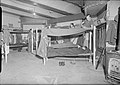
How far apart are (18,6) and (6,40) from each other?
131 inches

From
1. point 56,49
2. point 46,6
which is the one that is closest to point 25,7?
point 46,6

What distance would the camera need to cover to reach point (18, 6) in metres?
6.84

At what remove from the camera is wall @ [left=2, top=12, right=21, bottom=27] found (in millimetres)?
8578

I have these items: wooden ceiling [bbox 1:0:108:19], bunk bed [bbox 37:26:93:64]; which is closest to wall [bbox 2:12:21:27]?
wooden ceiling [bbox 1:0:108:19]

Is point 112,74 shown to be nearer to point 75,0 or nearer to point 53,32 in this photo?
point 53,32

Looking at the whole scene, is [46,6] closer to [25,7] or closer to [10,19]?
[25,7]

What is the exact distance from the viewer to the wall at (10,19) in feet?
28.1

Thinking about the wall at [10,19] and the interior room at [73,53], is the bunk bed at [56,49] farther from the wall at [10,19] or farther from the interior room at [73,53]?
the wall at [10,19]

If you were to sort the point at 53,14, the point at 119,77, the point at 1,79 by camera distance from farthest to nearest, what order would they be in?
the point at 53,14 < the point at 1,79 < the point at 119,77

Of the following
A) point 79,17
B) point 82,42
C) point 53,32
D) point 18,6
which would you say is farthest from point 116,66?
point 18,6

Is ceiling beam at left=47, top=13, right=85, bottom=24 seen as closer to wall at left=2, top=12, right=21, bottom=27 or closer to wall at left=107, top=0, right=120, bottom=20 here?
wall at left=2, top=12, right=21, bottom=27

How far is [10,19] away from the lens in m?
8.84

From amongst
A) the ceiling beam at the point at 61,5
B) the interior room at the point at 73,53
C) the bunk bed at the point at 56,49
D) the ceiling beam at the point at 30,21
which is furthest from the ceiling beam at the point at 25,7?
the bunk bed at the point at 56,49

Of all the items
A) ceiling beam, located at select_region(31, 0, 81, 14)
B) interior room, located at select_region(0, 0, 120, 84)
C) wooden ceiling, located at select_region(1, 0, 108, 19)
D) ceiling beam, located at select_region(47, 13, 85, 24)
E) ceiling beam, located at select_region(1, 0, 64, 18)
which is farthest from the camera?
ceiling beam, located at select_region(1, 0, 64, 18)
